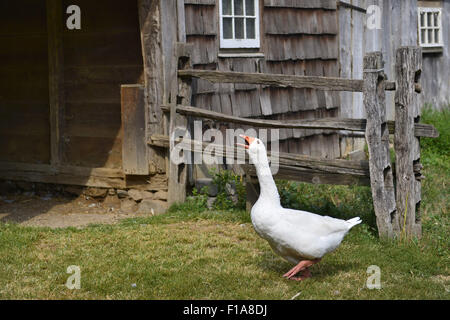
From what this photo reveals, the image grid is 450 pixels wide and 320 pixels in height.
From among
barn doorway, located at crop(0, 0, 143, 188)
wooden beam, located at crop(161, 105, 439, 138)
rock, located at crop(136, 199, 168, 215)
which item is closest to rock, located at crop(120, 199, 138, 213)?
rock, located at crop(136, 199, 168, 215)

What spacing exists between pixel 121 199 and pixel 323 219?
411 centimetres

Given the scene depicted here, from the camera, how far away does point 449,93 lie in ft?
46.9

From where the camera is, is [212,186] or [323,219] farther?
[212,186]

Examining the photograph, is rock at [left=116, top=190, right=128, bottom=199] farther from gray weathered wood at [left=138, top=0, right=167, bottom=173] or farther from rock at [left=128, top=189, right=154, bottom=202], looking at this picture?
gray weathered wood at [left=138, top=0, right=167, bottom=173]

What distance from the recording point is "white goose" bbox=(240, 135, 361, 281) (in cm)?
521

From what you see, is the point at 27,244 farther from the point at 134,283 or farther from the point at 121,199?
the point at 121,199

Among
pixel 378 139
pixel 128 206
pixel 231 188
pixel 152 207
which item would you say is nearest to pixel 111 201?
pixel 128 206

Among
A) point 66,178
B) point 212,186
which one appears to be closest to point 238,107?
point 212,186

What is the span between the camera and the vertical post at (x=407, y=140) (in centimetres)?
633

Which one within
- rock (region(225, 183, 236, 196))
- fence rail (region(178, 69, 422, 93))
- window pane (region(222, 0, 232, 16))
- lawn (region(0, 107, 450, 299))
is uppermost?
window pane (region(222, 0, 232, 16))

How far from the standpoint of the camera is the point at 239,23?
9.00 metres

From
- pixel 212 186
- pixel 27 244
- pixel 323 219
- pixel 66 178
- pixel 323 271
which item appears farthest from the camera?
pixel 66 178

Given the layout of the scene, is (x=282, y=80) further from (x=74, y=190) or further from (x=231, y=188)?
(x=74, y=190)

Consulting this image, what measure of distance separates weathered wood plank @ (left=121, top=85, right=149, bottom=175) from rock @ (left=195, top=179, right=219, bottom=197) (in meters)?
0.67
